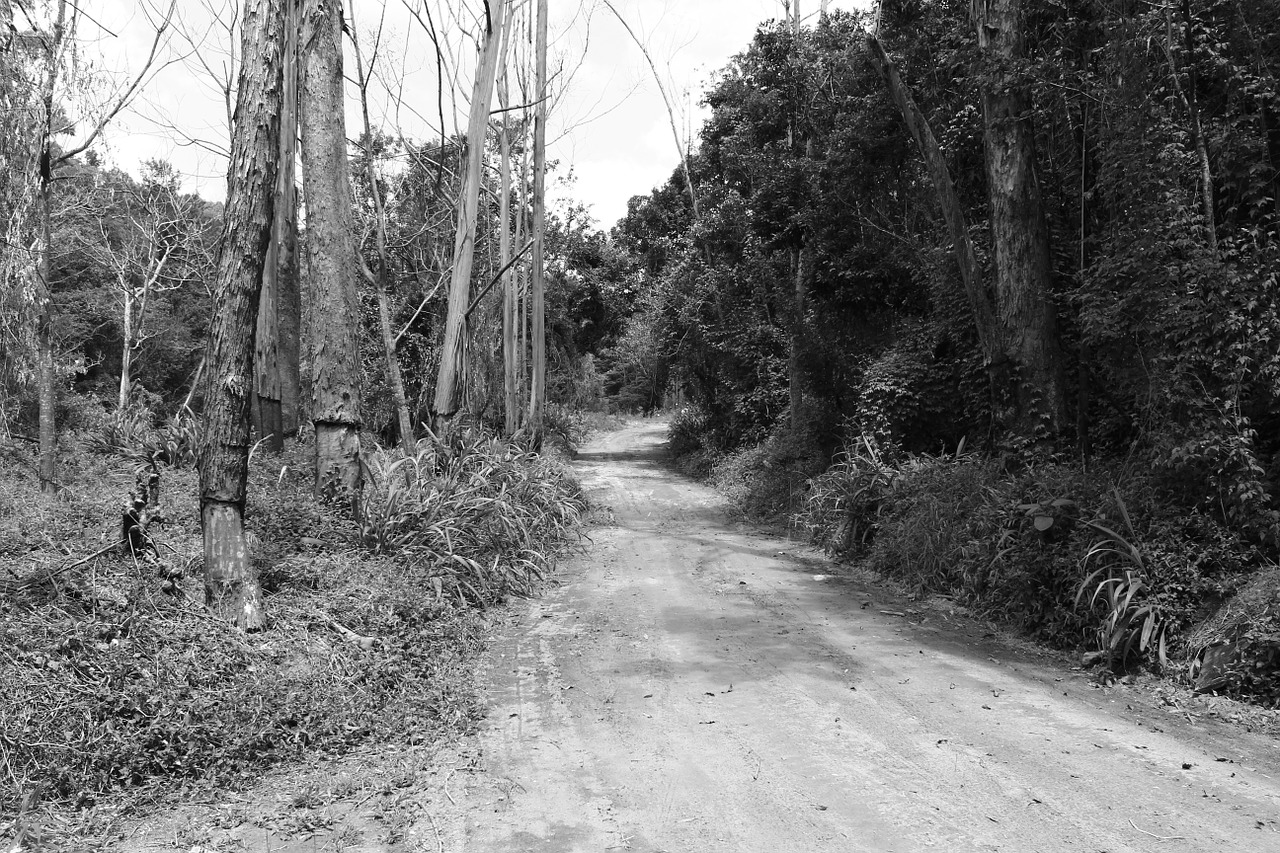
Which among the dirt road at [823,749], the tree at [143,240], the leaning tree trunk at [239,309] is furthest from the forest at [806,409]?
the tree at [143,240]

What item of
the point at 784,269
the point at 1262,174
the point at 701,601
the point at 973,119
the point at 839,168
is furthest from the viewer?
the point at 784,269

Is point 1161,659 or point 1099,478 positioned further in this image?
point 1099,478

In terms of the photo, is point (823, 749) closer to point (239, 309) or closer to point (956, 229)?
point (239, 309)

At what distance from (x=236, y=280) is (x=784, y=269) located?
1547 centimetres

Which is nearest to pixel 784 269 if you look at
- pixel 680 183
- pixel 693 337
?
pixel 693 337

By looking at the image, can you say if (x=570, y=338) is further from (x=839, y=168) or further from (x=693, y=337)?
(x=839, y=168)

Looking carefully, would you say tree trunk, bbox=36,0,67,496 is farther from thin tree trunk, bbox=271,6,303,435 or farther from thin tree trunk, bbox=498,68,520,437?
thin tree trunk, bbox=498,68,520,437

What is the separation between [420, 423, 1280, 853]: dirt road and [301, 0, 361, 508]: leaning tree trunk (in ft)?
8.56

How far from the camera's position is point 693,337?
24297 mm

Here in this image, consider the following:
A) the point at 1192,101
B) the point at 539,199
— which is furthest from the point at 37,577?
the point at 539,199

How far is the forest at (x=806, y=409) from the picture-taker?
5250mm

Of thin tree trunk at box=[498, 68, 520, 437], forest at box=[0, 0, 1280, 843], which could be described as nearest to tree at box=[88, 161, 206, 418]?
forest at box=[0, 0, 1280, 843]

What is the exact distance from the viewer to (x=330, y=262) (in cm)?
866

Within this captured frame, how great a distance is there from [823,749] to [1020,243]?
7.38 metres
